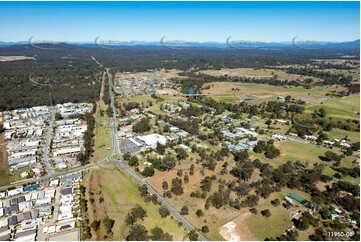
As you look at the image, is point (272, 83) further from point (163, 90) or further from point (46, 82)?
point (46, 82)

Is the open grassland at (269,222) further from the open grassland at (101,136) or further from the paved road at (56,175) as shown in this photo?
the open grassland at (101,136)

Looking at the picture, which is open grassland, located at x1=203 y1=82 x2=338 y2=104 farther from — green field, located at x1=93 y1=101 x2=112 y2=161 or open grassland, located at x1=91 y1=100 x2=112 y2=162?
green field, located at x1=93 y1=101 x2=112 y2=161

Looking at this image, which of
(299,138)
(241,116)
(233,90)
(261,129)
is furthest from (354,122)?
(233,90)

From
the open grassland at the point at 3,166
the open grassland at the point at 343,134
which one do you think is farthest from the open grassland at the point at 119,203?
the open grassland at the point at 343,134

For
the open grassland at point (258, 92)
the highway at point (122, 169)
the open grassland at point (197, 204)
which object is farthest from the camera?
the open grassland at point (258, 92)

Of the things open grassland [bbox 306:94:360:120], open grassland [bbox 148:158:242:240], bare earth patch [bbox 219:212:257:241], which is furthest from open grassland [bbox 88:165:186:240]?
open grassland [bbox 306:94:360:120]

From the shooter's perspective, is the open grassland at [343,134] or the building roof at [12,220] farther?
the open grassland at [343,134]

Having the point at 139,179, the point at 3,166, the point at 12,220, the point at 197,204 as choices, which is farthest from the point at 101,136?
the point at 197,204

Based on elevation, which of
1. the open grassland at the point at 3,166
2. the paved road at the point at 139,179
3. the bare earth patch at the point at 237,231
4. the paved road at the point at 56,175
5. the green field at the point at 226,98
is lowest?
the green field at the point at 226,98
